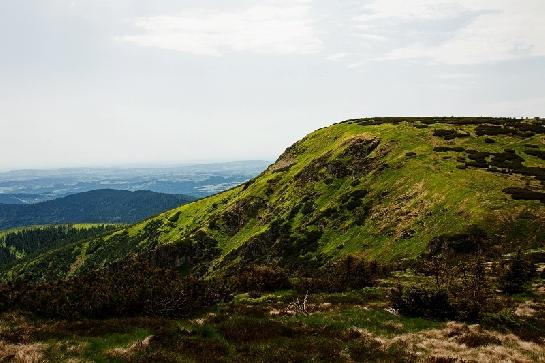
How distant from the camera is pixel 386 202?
234ft

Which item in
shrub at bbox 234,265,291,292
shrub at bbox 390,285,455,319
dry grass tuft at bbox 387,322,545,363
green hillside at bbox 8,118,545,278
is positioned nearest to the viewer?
dry grass tuft at bbox 387,322,545,363

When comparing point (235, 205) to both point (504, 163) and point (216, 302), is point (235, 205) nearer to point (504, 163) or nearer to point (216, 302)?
point (504, 163)

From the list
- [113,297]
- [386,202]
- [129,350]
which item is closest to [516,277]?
[129,350]

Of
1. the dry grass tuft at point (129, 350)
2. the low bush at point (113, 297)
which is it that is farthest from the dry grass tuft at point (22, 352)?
the low bush at point (113, 297)

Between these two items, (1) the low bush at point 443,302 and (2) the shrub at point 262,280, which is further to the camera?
(2) the shrub at point 262,280

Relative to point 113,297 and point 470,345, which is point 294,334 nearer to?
point 470,345

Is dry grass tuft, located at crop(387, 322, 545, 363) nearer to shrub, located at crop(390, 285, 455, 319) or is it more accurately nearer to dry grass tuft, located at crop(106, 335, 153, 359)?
shrub, located at crop(390, 285, 455, 319)

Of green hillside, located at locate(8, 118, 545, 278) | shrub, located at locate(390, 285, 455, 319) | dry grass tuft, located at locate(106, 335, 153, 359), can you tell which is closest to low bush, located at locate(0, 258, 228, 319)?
dry grass tuft, located at locate(106, 335, 153, 359)

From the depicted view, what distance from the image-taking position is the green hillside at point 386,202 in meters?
53.0

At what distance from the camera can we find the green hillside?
174 ft

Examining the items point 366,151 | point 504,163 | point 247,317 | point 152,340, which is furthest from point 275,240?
point 152,340

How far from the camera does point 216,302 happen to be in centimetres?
3403

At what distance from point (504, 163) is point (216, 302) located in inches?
2242

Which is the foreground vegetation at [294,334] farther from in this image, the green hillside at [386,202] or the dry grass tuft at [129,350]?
the green hillside at [386,202]
